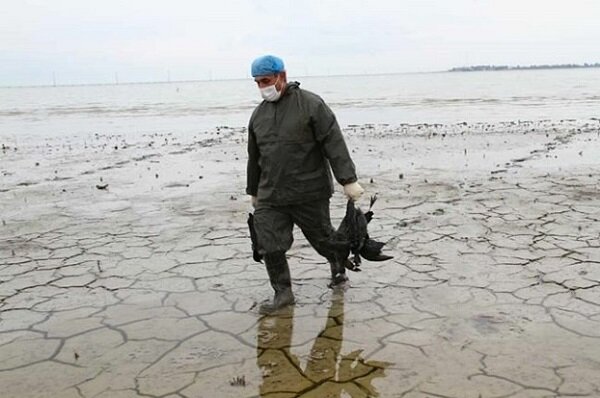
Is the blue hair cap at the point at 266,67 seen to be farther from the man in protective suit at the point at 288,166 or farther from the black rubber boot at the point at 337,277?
the black rubber boot at the point at 337,277

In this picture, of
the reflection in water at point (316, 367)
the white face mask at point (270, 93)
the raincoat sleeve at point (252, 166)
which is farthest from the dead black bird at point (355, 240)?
the white face mask at point (270, 93)

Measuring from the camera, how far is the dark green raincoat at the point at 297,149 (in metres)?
4.49

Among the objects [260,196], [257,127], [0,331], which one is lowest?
[0,331]

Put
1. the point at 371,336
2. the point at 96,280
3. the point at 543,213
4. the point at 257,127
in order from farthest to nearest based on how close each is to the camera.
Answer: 1. the point at 543,213
2. the point at 96,280
3. the point at 257,127
4. the point at 371,336

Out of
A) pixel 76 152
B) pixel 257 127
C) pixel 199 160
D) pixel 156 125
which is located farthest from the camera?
pixel 156 125

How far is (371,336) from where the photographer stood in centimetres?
433

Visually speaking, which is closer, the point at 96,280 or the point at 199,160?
the point at 96,280

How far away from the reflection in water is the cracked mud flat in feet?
0.05

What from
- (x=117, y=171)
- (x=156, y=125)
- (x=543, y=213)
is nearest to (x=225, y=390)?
(x=543, y=213)

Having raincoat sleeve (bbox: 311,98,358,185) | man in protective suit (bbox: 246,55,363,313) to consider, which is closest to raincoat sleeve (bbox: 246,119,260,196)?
man in protective suit (bbox: 246,55,363,313)

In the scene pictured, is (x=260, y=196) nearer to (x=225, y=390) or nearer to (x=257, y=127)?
(x=257, y=127)

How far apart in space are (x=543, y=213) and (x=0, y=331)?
6.32 meters

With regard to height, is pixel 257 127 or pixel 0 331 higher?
pixel 257 127

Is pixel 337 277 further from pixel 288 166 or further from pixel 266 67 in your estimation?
pixel 266 67
